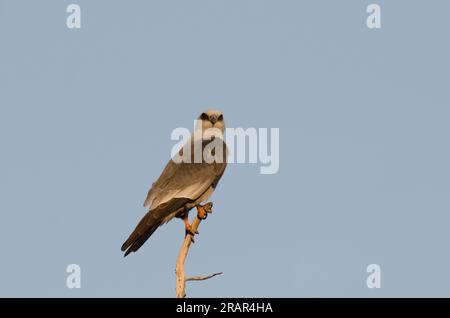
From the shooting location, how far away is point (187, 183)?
19.3m

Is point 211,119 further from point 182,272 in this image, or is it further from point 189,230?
point 182,272

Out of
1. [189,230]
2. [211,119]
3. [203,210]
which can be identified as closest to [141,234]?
[189,230]

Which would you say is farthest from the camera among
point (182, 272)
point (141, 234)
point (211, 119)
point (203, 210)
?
point (211, 119)

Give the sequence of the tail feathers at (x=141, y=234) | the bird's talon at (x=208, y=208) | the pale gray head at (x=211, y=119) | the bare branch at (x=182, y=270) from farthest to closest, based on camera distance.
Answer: the pale gray head at (x=211, y=119), the bird's talon at (x=208, y=208), the tail feathers at (x=141, y=234), the bare branch at (x=182, y=270)

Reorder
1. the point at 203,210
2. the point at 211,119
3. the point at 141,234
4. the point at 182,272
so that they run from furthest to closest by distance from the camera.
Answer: the point at 211,119
the point at 203,210
the point at 141,234
the point at 182,272

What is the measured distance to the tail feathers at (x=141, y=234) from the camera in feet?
59.3

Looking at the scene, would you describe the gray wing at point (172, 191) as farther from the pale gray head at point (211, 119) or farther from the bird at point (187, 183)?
the pale gray head at point (211, 119)

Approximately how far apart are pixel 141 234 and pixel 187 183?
1.65 metres

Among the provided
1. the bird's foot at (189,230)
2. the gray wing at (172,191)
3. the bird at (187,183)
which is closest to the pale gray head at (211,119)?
the bird at (187,183)

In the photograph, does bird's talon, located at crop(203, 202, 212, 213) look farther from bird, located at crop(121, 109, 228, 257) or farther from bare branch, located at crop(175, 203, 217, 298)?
bare branch, located at crop(175, 203, 217, 298)

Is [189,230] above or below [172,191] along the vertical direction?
below
